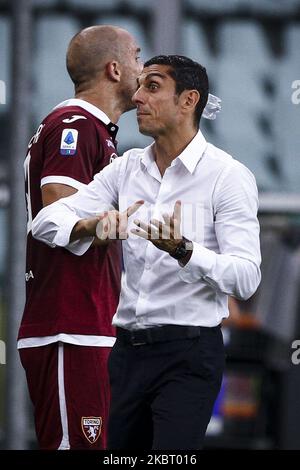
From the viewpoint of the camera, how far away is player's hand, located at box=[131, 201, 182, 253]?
390cm

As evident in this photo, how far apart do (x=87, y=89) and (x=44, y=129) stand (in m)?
0.34

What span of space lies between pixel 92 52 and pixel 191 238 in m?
1.14

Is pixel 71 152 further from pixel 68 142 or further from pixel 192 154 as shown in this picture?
pixel 192 154

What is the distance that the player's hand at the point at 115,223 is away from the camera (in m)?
3.99

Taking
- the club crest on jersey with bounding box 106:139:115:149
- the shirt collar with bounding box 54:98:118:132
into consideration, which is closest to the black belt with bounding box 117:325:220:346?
the club crest on jersey with bounding box 106:139:115:149

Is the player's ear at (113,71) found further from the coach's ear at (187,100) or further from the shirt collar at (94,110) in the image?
the coach's ear at (187,100)

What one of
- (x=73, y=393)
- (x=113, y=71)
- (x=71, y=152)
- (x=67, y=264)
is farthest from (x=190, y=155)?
(x=73, y=393)

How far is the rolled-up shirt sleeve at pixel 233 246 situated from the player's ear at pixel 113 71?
944mm

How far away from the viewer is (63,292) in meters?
4.68

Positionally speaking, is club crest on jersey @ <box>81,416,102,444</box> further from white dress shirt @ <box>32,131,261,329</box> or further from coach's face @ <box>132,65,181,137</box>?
coach's face @ <box>132,65,181,137</box>

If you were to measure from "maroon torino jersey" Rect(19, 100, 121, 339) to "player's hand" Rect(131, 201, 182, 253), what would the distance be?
72 cm

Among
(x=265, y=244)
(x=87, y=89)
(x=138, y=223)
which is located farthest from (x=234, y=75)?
(x=138, y=223)

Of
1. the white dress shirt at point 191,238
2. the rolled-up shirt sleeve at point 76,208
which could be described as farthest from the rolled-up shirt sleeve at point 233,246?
the rolled-up shirt sleeve at point 76,208
